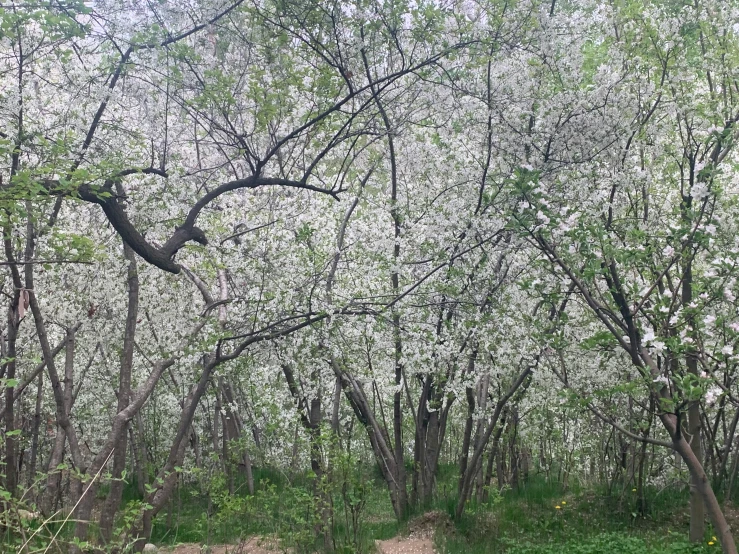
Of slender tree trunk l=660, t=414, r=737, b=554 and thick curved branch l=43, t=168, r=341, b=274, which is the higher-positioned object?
thick curved branch l=43, t=168, r=341, b=274

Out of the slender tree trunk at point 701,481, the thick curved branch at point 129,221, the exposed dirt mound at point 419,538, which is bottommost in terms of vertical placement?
the exposed dirt mound at point 419,538

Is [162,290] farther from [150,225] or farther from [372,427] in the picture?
[372,427]

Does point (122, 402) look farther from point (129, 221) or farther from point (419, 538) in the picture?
point (419, 538)

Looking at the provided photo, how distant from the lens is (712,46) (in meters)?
6.88

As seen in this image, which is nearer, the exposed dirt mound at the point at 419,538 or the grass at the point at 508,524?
the grass at the point at 508,524

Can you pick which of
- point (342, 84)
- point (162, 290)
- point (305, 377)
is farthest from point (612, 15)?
point (162, 290)

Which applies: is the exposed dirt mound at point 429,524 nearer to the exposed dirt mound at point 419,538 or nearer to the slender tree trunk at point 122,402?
the exposed dirt mound at point 419,538

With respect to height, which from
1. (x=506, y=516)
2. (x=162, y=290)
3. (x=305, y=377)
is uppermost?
(x=162, y=290)

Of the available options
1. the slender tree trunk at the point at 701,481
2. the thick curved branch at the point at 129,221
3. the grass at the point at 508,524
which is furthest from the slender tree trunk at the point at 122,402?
the slender tree trunk at the point at 701,481

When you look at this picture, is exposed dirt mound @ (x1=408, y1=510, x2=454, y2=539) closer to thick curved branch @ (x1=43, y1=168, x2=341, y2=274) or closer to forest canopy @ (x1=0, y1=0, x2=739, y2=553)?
forest canopy @ (x1=0, y1=0, x2=739, y2=553)

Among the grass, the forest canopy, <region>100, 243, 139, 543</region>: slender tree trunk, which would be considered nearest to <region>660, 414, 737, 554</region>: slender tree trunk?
the forest canopy

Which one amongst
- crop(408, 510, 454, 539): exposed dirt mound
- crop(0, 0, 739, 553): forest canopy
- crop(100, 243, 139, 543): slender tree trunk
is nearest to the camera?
crop(0, 0, 739, 553): forest canopy

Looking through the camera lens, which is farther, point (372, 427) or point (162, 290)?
point (162, 290)

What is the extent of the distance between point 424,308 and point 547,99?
2.55 metres
